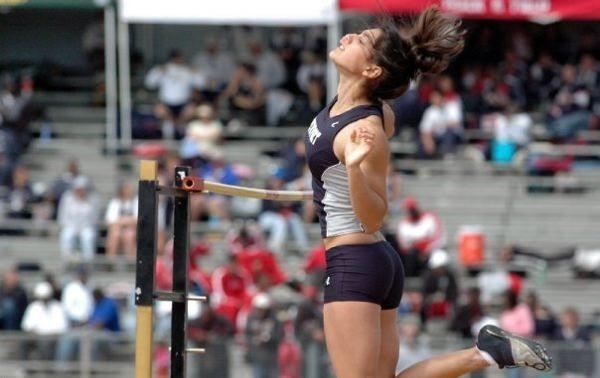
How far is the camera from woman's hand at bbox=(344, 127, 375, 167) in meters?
6.13

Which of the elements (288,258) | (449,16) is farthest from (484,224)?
(449,16)

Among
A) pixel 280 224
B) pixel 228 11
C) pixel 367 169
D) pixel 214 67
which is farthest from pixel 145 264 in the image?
pixel 214 67

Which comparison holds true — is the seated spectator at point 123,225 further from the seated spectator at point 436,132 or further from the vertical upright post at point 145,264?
the vertical upright post at point 145,264

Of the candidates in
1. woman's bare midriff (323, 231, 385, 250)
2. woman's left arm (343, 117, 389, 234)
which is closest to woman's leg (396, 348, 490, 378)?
woman's bare midriff (323, 231, 385, 250)

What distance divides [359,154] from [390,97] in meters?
0.60

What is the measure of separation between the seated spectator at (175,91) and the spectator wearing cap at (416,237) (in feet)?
13.0

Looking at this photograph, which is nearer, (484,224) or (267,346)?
(267,346)

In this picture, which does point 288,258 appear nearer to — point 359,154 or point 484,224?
point 484,224

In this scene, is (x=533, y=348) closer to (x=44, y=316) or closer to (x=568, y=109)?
(x=44, y=316)

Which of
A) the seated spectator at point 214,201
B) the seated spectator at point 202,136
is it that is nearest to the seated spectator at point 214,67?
the seated spectator at point 202,136

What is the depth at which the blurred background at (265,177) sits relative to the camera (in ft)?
50.1

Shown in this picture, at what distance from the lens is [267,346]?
1422 centimetres

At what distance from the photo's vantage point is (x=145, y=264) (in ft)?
21.5

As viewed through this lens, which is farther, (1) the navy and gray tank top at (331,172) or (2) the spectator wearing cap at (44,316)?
(2) the spectator wearing cap at (44,316)
